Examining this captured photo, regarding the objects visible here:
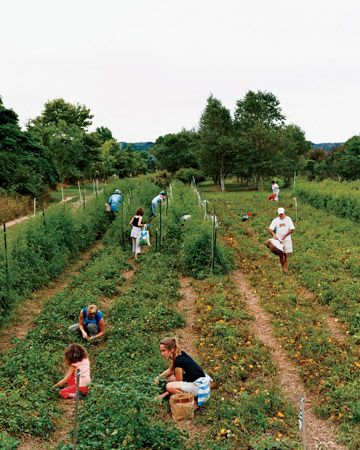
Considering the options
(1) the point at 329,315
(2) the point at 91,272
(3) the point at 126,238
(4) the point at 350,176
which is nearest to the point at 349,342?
(1) the point at 329,315

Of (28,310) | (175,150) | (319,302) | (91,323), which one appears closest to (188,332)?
(91,323)

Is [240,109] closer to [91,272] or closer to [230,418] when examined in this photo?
[91,272]

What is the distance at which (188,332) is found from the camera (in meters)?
9.93

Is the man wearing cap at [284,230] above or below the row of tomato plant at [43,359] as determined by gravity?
→ above

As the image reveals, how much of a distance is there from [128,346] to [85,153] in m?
40.8

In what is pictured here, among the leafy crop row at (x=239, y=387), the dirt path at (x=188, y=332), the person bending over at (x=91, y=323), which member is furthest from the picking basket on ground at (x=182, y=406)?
the person bending over at (x=91, y=323)

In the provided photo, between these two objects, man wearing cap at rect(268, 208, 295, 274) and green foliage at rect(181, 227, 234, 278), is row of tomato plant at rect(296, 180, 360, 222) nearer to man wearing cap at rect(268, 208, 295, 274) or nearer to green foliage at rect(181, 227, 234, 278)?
man wearing cap at rect(268, 208, 295, 274)

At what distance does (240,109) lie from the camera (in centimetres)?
5384

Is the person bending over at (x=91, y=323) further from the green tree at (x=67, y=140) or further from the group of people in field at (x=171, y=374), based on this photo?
the green tree at (x=67, y=140)

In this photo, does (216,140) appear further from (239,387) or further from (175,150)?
(239,387)

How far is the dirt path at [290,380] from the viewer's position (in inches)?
238

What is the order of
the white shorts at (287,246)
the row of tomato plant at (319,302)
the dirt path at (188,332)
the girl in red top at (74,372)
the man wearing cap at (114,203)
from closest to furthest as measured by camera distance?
the dirt path at (188,332), the row of tomato plant at (319,302), the girl in red top at (74,372), the white shorts at (287,246), the man wearing cap at (114,203)

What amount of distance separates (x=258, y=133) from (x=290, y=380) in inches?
1729

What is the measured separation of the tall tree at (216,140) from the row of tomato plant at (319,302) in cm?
3021
